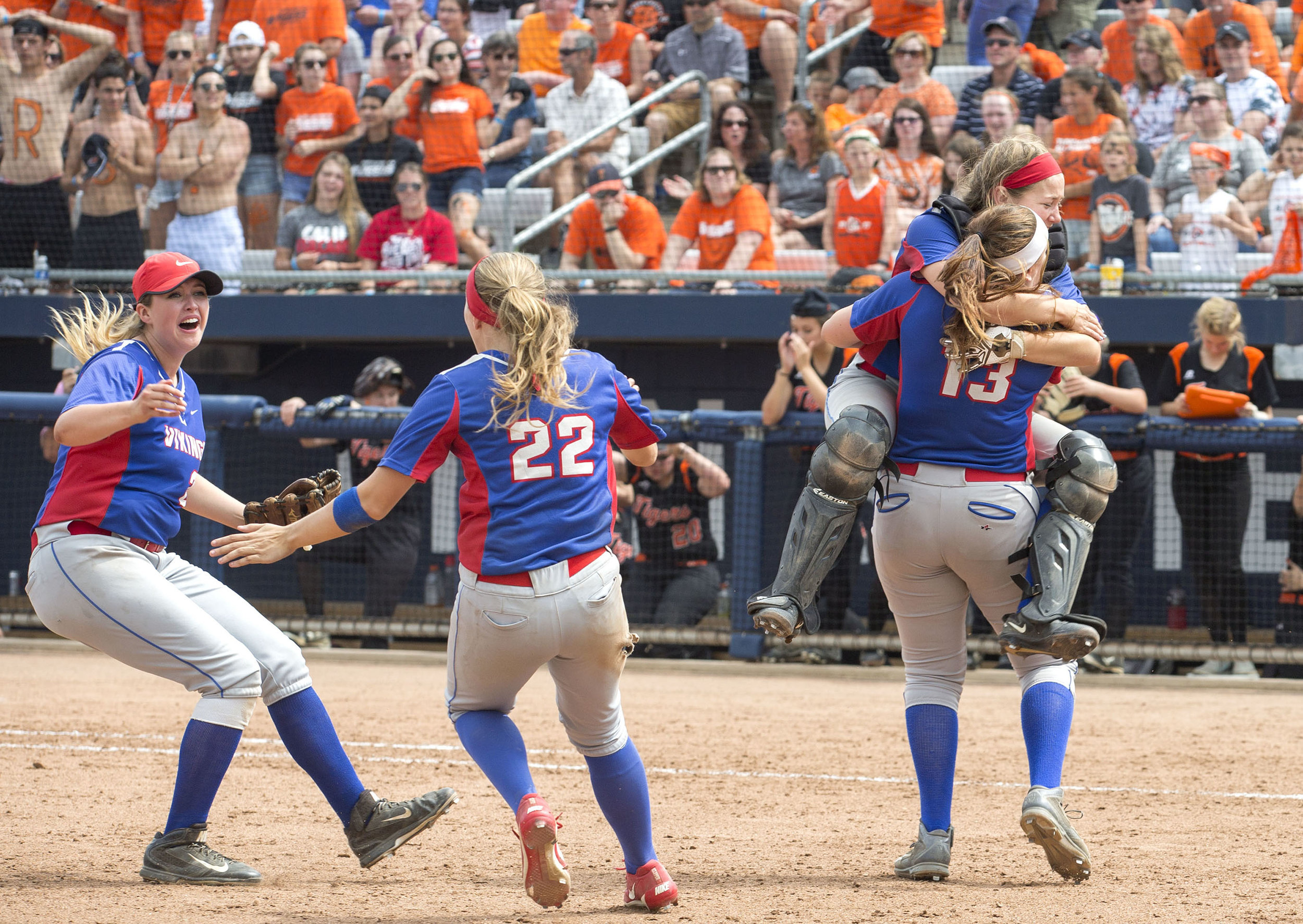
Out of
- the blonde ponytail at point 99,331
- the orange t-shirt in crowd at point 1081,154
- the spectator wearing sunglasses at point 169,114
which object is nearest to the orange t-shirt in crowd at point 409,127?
the spectator wearing sunglasses at point 169,114

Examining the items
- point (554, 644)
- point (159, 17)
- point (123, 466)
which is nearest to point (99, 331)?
point (123, 466)

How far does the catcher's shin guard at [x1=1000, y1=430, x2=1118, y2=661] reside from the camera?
3.68 metres

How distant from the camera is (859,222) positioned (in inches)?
380

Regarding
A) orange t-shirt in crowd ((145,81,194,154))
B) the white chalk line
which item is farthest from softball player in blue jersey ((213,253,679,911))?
orange t-shirt in crowd ((145,81,194,154))

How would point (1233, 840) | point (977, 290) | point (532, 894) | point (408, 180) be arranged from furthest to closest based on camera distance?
point (408, 180) < point (1233, 840) < point (977, 290) < point (532, 894)

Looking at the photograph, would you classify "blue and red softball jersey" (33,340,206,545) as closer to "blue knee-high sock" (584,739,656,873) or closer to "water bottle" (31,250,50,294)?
"blue knee-high sock" (584,739,656,873)

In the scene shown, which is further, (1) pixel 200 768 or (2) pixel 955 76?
(2) pixel 955 76

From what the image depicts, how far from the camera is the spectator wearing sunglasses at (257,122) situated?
11.5 meters

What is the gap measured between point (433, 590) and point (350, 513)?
6.51 metres

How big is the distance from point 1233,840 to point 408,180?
7.64 meters

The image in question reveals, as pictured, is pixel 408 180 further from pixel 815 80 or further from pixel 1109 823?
pixel 1109 823

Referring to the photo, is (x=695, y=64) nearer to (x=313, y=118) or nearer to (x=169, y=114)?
(x=313, y=118)

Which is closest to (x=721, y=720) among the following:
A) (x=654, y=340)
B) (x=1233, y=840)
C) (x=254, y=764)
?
(x=254, y=764)

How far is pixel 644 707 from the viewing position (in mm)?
7160
